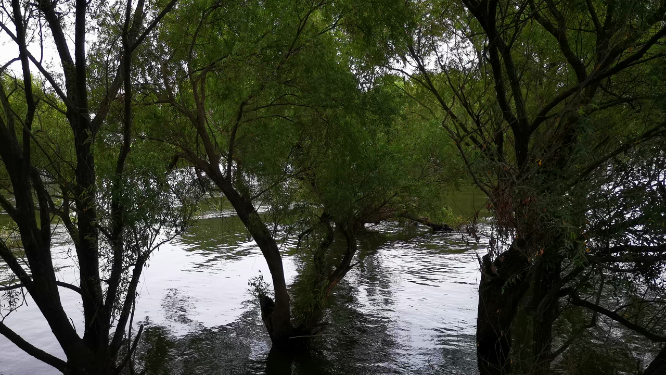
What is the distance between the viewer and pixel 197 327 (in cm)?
1625

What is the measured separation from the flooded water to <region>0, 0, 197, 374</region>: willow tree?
113 cm

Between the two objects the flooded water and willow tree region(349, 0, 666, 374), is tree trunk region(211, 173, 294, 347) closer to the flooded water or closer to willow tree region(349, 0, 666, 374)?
the flooded water

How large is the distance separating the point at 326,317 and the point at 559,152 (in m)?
9.57

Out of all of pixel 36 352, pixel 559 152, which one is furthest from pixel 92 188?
pixel 559 152

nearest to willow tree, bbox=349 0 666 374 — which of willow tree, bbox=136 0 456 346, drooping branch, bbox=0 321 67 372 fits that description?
willow tree, bbox=136 0 456 346

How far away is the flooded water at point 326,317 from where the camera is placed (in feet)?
44.1

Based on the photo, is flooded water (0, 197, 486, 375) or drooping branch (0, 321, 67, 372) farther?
flooded water (0, 197, 486, 375)

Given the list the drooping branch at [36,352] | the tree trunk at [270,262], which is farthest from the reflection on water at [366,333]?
the drooping branch at [36,352]

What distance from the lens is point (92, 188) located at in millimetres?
9906

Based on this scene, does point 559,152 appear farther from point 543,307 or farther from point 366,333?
point 366,333

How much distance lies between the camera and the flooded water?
1344cm

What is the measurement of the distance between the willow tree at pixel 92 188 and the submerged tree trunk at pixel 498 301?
6.05 meters

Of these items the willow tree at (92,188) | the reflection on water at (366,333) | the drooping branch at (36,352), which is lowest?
the reflection on water at (366,333)

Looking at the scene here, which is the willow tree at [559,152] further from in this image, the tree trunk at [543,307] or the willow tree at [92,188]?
the willow tree at [92,188]
